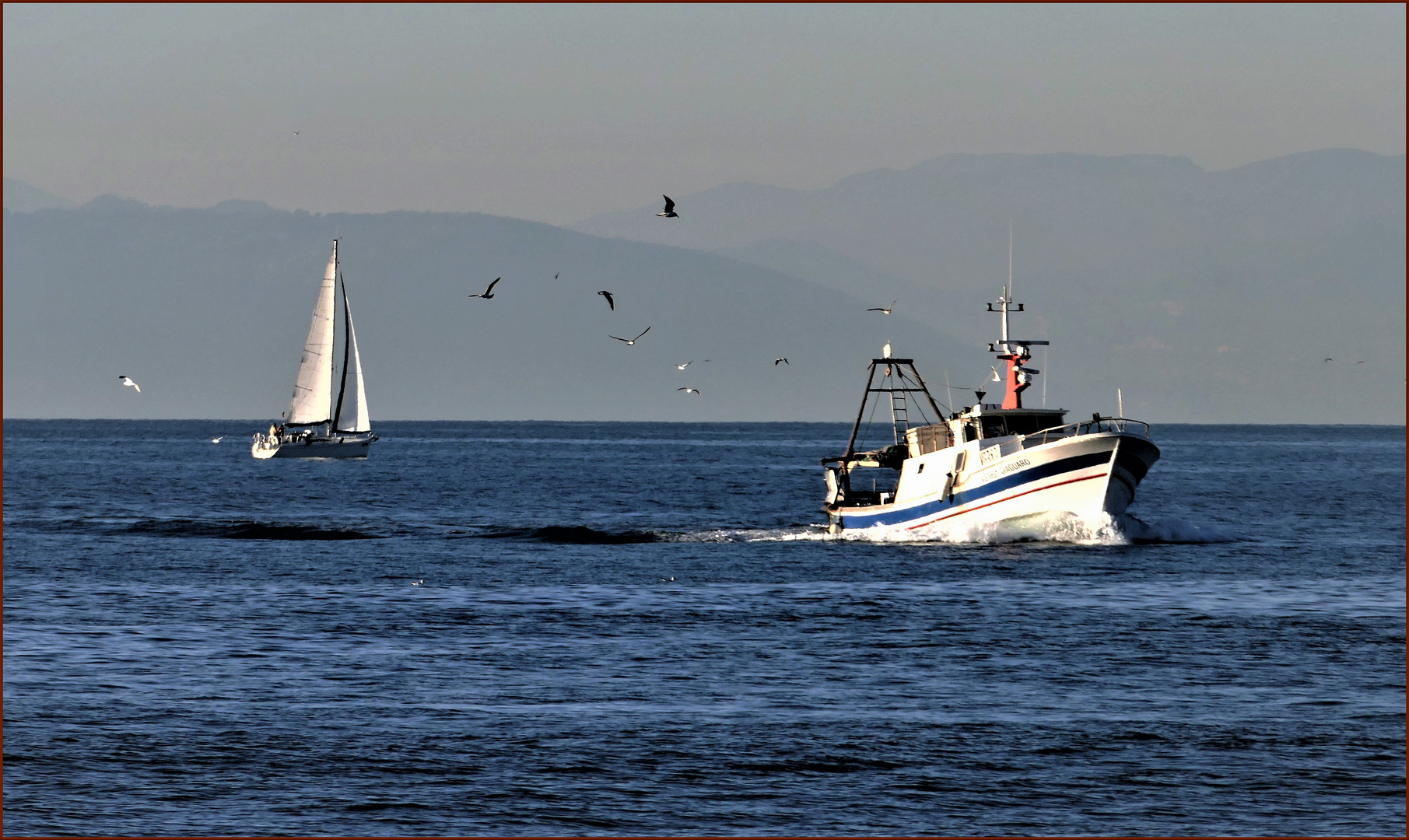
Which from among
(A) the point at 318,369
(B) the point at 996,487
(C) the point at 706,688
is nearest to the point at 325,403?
(A) the point at 318,369

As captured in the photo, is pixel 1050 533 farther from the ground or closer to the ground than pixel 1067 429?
closer to the ground

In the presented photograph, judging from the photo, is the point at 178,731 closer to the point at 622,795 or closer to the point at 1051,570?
the point at 622,795

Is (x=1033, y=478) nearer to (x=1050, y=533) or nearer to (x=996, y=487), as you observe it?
(x=996, y=487)

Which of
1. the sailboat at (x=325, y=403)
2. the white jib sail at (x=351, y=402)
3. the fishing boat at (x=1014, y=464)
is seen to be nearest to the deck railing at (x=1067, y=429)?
the fishing boat at (x=1014, y=464)

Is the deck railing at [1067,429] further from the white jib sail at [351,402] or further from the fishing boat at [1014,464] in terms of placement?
the white jib sail at [351,402]

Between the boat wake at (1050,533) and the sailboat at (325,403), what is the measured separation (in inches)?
3570

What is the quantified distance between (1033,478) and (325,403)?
108m

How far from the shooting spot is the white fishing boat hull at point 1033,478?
56.2 meters

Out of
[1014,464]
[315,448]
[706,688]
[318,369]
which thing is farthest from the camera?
[315,448]

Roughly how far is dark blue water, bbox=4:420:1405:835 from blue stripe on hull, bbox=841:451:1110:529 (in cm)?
163

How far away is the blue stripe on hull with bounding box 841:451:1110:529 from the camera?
185 ft

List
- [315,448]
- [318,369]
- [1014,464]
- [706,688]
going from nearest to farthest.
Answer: [706,688], [1014,464], [318,369], [315,448]

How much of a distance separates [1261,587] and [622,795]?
30716mm

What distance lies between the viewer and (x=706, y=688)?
29.7 m
